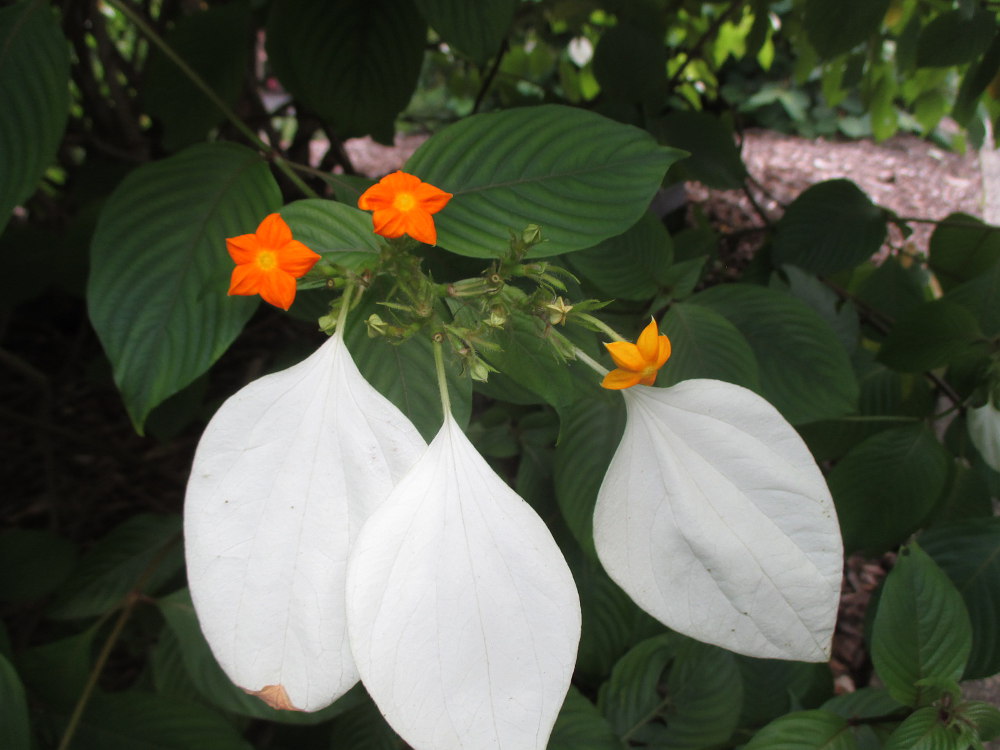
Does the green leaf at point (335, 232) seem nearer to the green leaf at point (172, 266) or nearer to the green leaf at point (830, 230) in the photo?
the green leaf at point (172, 266)

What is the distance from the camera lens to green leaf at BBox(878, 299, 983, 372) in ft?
2.92

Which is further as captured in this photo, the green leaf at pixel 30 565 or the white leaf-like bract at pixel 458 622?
the green leaf at pixel 30 565

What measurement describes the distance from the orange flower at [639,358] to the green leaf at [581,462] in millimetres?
286

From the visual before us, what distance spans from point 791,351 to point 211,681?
84cm

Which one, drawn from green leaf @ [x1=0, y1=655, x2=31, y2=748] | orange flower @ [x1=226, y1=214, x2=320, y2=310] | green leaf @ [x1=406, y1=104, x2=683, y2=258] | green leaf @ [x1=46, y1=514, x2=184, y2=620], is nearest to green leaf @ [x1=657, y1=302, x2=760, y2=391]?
green leaf @ [x1=406, y1=104, x2=683, y2=258]

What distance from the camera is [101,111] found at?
1.69 m

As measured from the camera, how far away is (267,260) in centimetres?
48

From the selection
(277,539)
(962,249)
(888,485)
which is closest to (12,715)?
(277,539)

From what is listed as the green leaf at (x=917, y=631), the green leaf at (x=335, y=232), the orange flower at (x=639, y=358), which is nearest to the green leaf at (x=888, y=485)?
the green leaf at (x=917, y=631)

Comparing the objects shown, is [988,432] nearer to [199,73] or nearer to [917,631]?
[917,631]

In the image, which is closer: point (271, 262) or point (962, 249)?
point (271, 262)

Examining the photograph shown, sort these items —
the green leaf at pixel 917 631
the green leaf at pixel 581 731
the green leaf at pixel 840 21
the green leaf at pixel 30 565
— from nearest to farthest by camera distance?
the green leaf at pixel 917 631, the green leaf at pixel 581 731, the green leaf at pixel 840 21, the green leaf at pixel 30 565

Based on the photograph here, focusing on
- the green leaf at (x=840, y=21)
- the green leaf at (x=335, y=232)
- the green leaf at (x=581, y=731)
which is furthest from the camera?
the green leaf at (x=840, y=21)

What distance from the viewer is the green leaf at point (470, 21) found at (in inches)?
32.1
